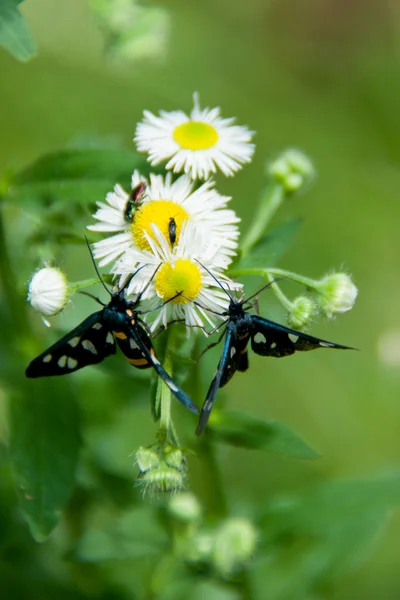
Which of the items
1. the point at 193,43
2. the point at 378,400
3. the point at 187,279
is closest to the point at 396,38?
the point at 193,43

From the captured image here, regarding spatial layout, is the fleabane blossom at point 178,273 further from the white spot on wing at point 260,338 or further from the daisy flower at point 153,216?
the white spot on wing at point 260,338

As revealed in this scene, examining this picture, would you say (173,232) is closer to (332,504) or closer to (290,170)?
(290,170)

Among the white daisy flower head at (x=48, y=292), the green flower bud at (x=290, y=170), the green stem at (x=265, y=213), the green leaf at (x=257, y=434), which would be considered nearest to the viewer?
the white daisy flower head at (x=48, y=292)

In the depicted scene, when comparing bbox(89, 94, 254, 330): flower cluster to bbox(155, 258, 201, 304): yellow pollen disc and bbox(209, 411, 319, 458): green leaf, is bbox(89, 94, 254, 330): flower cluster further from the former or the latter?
bbox(209, 411, 319, 458): green leaf

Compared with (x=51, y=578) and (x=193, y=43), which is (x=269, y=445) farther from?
(x=193, y=43)

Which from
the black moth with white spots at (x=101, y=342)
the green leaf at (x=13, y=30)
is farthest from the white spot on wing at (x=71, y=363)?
the green leaf at (x=13, y=30)

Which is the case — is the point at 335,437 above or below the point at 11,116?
below
